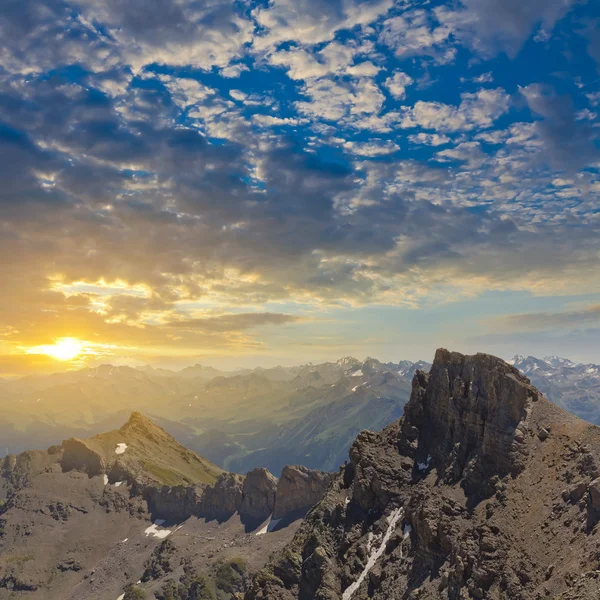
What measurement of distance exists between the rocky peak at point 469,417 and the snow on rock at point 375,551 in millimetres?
12788

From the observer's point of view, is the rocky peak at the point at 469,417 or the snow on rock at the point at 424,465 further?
the snow on rock at the point at 424,465

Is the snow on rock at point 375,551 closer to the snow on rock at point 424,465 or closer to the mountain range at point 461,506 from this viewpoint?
the mountain range at point 461,506

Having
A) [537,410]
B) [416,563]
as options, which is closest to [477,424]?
[537,410]

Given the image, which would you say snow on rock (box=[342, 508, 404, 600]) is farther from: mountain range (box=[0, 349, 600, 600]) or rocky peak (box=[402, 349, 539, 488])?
rocky peak (box=[402, 349, 539, 488])

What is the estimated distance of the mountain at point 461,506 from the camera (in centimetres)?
6662

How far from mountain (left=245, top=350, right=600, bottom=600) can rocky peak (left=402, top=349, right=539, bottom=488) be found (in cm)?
24

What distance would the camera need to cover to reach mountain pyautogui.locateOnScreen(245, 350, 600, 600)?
219 feet

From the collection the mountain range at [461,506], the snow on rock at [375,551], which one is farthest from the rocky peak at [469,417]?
the snow on rock at [375,551]

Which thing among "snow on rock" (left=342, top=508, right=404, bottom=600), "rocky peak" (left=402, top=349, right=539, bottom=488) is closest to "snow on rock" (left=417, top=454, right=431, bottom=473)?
"rocky peak" (left=402, top=349, right=539, bottom=488)

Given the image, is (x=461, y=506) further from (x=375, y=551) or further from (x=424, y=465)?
(x=424, y=465)

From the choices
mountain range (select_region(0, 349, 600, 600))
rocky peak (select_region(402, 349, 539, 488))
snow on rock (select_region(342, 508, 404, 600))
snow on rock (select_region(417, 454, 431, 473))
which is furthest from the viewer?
snow on rock (select_region(417, 454, 431, 473))

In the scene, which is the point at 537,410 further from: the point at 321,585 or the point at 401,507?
the point at 321,585

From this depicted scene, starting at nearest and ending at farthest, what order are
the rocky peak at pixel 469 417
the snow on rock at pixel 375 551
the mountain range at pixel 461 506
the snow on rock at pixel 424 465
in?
the mountain range at pixel 461 506, the rocky peak at pixel 469 417, the snow on rock at pixel 375 551, the snow on rock at pixel 424 465

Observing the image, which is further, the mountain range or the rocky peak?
the rocky peak
